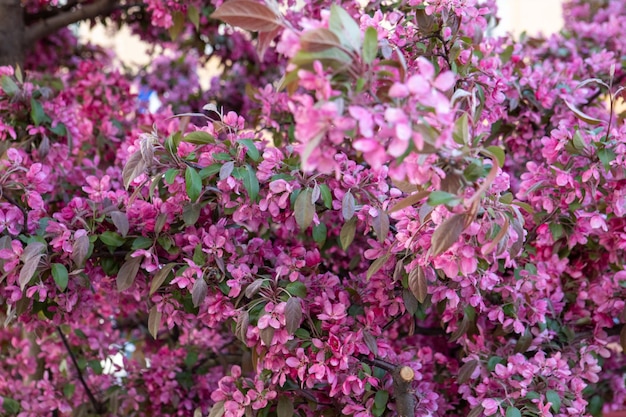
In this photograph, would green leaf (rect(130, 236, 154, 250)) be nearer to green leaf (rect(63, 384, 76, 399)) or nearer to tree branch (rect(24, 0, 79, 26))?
green leaf (rect(63, 384, 76, 399))

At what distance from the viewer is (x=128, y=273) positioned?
919 mm

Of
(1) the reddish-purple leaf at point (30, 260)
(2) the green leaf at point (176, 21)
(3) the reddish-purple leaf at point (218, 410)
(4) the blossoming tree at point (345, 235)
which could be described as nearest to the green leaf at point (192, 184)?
(4) the blossoming tree at point (345, 235)

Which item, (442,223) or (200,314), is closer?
(442,223)

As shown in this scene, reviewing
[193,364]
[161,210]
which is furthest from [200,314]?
[193,364]

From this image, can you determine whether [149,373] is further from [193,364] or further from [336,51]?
[336,51]

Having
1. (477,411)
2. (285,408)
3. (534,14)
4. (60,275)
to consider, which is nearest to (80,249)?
(60,275)

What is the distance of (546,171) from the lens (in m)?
1.05

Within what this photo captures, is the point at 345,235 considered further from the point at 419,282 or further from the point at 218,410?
the point at 218,410

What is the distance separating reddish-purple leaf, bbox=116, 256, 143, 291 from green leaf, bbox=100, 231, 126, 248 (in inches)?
1.1

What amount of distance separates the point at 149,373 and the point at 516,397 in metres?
0.69

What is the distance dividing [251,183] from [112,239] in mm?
209

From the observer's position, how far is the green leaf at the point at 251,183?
86cm

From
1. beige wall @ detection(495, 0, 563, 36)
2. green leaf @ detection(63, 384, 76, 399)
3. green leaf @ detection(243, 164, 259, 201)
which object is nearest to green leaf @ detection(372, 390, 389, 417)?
green leaf @ detection(243, 164, 259, 201)

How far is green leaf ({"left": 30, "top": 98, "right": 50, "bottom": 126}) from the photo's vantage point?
1.17 m
